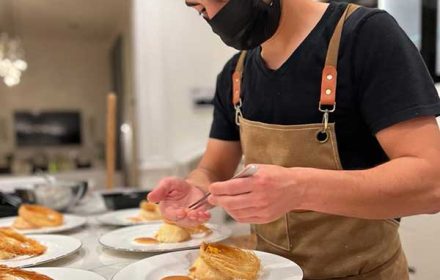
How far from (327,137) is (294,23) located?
27 cm

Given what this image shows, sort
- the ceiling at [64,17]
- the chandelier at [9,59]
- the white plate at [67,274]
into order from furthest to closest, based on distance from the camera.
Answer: the ceiling at [64,17], the chandelier at [9,59], the white plate at [67,274]

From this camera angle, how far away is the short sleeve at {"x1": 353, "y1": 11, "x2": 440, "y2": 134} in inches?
29.0

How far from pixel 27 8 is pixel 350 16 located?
5.67 meters

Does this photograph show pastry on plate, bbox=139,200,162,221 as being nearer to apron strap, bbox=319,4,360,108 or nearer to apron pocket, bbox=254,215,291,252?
apron pocket, bbox=254,215,291,252

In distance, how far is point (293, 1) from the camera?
0.93m

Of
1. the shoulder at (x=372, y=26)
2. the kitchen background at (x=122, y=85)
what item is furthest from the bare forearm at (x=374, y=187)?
the kitchen background at (x=122, y=85)

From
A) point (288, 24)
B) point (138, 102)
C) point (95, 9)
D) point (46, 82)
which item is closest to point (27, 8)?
point (95, 9)

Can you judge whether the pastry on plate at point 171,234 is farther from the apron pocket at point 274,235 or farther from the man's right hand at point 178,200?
the apron pocket at point 274,235

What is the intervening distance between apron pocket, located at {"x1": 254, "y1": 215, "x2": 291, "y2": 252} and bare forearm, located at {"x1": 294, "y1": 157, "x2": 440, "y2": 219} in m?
0.22

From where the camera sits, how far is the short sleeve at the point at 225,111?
44.5 inches

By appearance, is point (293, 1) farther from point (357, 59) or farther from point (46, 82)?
point (46, 82)

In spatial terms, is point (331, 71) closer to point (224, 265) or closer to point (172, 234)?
point (224, 265)

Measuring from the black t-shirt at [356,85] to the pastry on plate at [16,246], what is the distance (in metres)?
0.57

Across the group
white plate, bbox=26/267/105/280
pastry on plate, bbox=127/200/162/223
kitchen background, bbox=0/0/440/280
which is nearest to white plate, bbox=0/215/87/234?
pastry on plate, bbox=127/200/162/223
